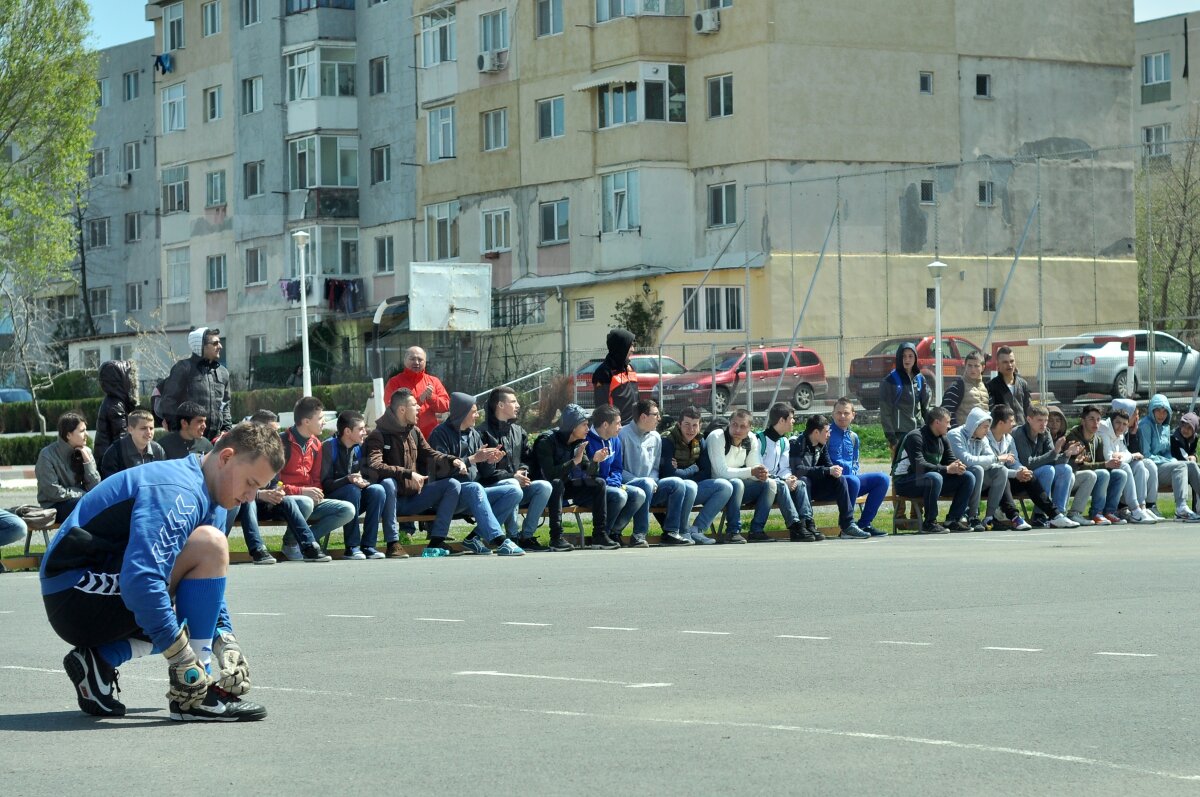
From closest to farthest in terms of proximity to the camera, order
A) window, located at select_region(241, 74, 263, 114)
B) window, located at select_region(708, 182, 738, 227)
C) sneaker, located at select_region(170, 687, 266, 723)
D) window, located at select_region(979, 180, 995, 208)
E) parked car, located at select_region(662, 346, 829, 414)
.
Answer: sneaker, located at select_region(170, 687, 266, 723)
parked car, located at select_region(662, 346, 829, 414)
window, located at select_region(979, 180, 995, 208)
window, located at select_region(708, 182, 738, 227)
window, located at select_region(241, 74, 263, 114)

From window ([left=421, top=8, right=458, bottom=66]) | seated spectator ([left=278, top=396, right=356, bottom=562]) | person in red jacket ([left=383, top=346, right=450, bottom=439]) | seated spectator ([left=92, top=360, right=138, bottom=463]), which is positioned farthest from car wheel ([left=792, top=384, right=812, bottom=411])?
seated spectator ([left=92, top=360, right=138, bottom=463])

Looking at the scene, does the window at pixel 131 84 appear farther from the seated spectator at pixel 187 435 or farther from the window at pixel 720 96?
the seated spectator at pixel 187 435

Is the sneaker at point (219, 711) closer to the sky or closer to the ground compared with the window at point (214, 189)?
closer to the ground

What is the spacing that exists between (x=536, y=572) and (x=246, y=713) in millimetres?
8576

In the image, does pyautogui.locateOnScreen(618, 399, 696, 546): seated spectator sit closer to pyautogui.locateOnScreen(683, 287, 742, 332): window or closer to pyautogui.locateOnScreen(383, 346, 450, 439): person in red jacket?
pyautogui.locateOnScreen(383, 346, 450, 439): person in red jacket

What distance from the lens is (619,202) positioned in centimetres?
5547

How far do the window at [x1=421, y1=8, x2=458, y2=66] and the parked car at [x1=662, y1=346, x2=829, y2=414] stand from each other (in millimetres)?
21970

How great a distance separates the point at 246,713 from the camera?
816cm

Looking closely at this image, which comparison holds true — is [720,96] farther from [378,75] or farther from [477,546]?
[477,546]

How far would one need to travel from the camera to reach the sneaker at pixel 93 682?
8.27 meters

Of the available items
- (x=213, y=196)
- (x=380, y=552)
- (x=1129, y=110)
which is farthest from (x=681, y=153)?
(x=380, y=552)

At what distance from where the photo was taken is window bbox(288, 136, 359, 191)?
67.7 meters

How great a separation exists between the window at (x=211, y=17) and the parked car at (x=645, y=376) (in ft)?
106

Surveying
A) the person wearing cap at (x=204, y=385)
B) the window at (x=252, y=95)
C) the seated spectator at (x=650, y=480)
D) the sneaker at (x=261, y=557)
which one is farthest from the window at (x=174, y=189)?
the sneaker at (x=261, y=557)
